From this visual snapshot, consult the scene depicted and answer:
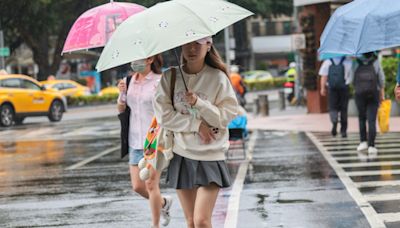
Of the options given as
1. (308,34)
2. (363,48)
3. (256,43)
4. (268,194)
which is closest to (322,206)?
(268,194)

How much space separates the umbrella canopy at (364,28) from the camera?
6.78m

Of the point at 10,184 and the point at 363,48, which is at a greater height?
the point at 363,48

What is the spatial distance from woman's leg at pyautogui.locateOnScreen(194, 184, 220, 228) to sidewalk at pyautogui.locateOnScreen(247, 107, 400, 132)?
44.1 feet

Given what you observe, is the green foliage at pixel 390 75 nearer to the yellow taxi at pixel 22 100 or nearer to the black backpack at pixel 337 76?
the black backpack at pixel 337 76

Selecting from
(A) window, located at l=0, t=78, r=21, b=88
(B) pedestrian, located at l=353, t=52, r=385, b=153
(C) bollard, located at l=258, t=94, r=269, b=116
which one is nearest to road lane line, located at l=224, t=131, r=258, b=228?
(B) pedestrian, located at l=353, t=52, r=385, b=153

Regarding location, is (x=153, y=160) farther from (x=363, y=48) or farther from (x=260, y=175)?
(x=260, y=175)

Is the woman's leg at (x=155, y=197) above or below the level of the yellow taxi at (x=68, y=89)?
above

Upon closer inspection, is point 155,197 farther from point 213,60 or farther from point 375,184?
point 375,184

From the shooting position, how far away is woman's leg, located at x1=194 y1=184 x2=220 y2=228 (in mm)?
5844

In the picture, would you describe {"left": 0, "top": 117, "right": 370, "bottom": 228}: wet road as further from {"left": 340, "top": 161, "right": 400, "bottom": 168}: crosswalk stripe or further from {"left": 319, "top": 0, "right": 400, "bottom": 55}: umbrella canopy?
{"left": 319, "top": 0, "right": 400, "bottom": 55}: umbrella canopy

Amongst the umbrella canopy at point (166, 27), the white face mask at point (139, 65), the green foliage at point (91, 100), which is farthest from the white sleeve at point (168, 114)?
the green foliage at point (91, 100)

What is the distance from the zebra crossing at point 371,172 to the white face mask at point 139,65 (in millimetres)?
2557

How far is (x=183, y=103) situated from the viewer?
236 inches

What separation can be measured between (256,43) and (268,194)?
77.6 meters
